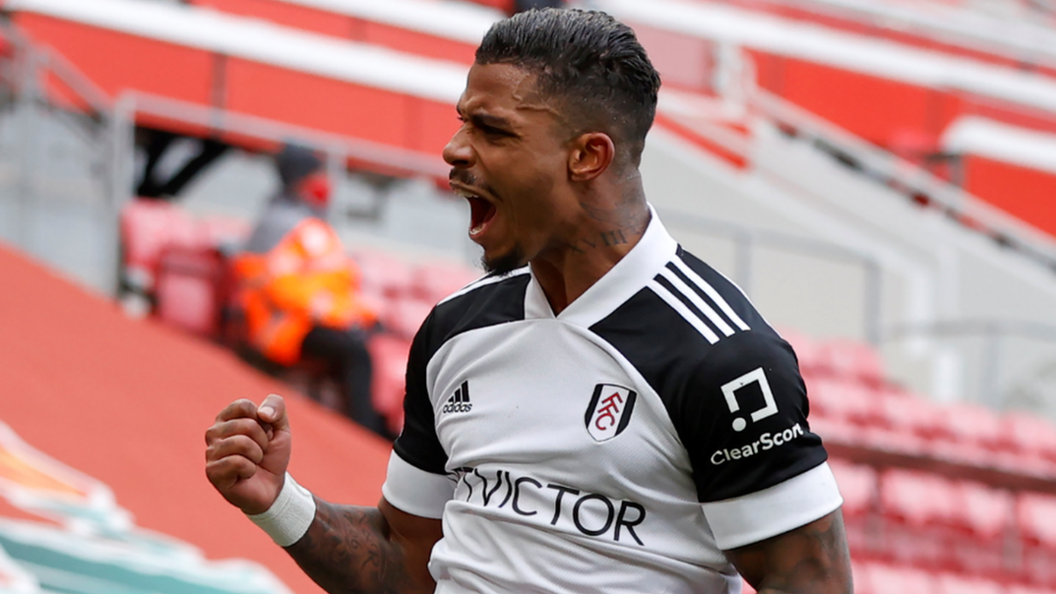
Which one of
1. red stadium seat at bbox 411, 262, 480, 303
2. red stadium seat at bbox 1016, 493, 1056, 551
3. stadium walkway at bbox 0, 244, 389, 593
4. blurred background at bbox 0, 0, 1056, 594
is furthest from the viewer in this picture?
red stadium seat at bbox 411, 262, 480, 303

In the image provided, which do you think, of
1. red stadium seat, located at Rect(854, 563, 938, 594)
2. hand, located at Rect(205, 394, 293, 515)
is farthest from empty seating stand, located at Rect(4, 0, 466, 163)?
hand, located at Rect(205, 394, 293, 515)

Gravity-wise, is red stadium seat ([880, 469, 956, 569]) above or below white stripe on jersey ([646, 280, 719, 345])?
below

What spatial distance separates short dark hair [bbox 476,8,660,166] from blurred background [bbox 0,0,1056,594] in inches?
98.9

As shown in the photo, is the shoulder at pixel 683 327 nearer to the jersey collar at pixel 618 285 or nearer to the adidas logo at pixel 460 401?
the jersey collar at pixel 618 285

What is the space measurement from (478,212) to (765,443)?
42 centimetres

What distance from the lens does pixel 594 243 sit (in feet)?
5.11

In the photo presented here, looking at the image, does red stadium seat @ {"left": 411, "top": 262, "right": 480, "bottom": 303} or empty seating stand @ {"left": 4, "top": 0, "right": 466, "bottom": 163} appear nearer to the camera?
red stadium seat @ {"left": 411, "top": 262, "right": 480, "bottom": 303}

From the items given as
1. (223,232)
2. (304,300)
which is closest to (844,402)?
(304,300)

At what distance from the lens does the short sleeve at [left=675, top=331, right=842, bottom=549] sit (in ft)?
4.54

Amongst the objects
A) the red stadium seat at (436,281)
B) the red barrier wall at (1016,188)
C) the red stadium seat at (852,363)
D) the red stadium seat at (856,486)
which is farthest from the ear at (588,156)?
the red barrier wall at (1016,188)

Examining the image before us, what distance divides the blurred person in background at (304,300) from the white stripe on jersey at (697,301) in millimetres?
3755

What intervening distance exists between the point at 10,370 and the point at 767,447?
386 cm

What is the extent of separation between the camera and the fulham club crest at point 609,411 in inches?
57.8

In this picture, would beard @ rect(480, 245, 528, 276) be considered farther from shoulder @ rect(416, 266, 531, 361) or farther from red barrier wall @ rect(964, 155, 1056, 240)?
red barrier wall @ rect(964, 155, 1056, 240)
